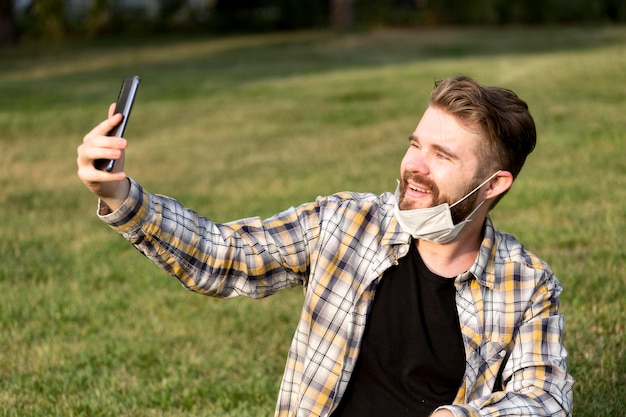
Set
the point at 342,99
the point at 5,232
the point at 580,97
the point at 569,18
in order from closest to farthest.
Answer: the point at 5,232, the point at 580,97, the point at 342,99, the point at 569,18

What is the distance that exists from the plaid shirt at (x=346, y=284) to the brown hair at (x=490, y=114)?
10.0 inches

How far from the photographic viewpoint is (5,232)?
803 centimetres

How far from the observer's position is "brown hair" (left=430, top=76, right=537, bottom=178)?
2.97m

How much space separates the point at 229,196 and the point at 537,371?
6462 mm

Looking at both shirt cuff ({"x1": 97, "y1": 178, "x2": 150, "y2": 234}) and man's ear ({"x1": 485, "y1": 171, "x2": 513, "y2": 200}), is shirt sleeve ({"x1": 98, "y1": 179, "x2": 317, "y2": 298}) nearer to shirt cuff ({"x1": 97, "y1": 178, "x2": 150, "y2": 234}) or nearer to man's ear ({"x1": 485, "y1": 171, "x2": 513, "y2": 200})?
shirt cuff ({"x1": 97, "y1": 178, "x2": 150, "y2": 234})

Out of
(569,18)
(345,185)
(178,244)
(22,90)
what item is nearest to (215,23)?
(569,18)

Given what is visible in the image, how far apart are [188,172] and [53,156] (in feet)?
6.82

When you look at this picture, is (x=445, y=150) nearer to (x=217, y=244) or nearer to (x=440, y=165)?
(x=440, y=165)

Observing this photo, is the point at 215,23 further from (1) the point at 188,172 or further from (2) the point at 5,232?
(2) the point at 5,232

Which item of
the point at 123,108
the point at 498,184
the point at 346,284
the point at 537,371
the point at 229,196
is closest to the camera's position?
the point at 123,108

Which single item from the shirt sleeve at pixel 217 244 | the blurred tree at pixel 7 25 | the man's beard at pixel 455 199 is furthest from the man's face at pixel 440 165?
the blurred tree at pixel 7 25

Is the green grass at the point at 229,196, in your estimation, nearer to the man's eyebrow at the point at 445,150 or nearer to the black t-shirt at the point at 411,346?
the black t-shirt at the point at 411,346

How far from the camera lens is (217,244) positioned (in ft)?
9.90

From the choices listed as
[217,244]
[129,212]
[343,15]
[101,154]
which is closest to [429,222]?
[217,244]
